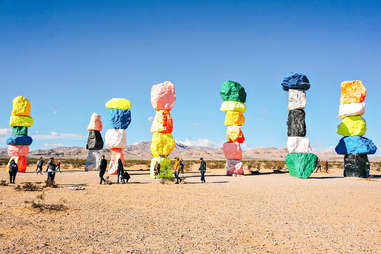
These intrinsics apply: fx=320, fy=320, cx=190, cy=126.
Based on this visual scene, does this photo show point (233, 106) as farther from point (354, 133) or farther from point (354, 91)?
point (354, 133)

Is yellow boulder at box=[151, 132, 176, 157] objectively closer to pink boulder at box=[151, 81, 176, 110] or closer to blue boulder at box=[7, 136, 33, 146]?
pink boulder at box=[151, 81, 176, 110]

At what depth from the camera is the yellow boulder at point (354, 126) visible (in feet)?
70.6

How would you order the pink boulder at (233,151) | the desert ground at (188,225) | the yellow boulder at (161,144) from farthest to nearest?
1. the pink boulder at (233,151)
2. the yellow boulder at (161,144)
3. the desert ground at (188,225)

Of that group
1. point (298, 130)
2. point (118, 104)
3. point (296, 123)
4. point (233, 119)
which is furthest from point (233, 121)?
point (118, 104)

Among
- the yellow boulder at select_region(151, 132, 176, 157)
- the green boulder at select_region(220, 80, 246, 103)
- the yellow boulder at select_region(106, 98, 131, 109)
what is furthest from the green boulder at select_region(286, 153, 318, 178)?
the yellow boulder at select_region(106, 98, 131, 109)

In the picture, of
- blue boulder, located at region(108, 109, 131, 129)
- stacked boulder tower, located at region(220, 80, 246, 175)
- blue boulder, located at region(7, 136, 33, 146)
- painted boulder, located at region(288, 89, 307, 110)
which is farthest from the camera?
blue boulder, located at region(7, 136, 33, 146)

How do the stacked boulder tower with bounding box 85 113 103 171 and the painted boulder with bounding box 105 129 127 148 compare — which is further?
the stacked boulder tower with bounding box 85 113 103 171

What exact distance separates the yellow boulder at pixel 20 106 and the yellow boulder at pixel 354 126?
2395cm

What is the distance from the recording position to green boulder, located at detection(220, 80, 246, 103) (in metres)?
24.4

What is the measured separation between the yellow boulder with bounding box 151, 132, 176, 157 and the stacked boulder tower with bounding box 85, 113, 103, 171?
10084 mm

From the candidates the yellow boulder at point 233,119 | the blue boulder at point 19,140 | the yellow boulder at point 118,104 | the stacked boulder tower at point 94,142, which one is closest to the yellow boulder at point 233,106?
the yellow boulder at point 233,119

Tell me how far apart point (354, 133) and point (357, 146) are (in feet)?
3.22

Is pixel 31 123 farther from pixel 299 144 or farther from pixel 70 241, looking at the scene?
pixel 70 241

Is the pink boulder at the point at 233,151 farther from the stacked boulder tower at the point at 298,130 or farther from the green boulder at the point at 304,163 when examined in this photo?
the green boulder at the point at 304,163
